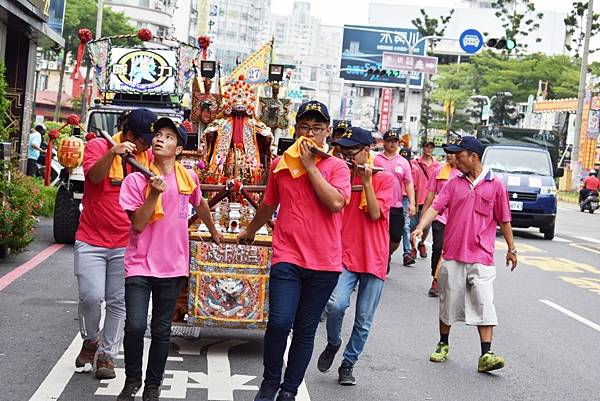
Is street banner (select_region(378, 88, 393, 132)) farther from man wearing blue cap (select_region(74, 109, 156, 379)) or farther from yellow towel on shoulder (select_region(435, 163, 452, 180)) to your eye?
man wearing blue cap (select_region(74, 109, 156, 379))

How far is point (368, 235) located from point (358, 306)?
1.79 ft

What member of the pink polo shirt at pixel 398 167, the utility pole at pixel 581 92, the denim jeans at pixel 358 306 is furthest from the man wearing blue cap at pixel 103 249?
the utility pole at pixel 581 92

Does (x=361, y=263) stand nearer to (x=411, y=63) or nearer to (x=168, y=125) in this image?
(x=168, y=125)

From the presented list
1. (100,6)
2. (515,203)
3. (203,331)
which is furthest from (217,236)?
(100,6)

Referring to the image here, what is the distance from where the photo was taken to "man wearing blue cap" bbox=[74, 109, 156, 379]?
22.9 feet

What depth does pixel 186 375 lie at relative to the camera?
7461 mm

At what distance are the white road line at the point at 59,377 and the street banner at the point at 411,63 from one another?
3460 centimetres

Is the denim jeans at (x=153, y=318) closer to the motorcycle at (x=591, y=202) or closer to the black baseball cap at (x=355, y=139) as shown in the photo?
the black baseball cap at (x=355, y=139)

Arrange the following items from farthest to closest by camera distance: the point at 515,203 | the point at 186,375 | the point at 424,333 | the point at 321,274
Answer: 1. the point at 515,203
2. the point at 424,333
3. the point at 186,375
4. the point at 321,274

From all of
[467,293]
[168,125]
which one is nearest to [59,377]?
[168,125]

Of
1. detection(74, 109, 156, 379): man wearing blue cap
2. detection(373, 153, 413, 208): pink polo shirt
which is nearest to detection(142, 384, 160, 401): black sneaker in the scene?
detection(74, 109, 156, 379): man wearing blue cap

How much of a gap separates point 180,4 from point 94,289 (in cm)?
10135

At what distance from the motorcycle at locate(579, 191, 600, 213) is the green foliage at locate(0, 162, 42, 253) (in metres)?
29.9

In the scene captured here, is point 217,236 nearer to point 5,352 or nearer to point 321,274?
point 321,274
